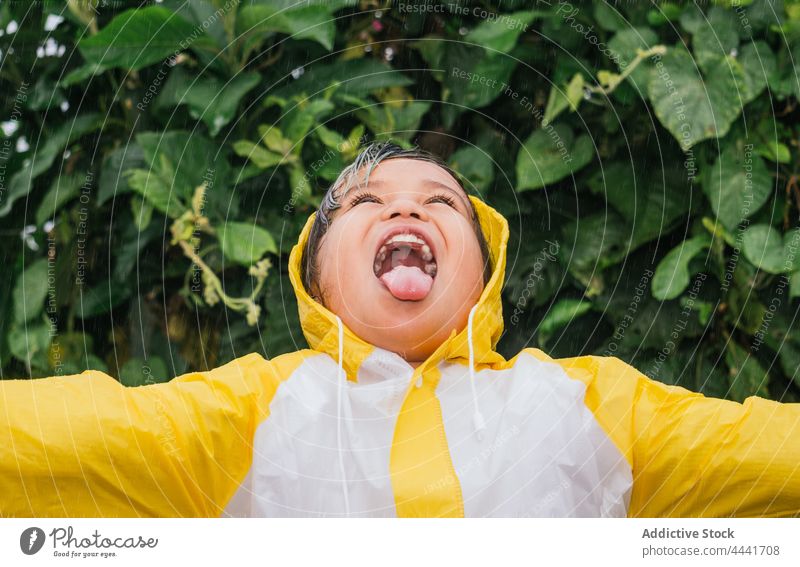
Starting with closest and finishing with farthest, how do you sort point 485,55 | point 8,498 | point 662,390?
1. point 8,498
2. point 662,390
3. point 485,55

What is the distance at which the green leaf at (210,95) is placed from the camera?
1780 millimetres

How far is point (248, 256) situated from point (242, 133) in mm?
232

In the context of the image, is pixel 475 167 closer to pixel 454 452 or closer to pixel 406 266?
pixel 406 266

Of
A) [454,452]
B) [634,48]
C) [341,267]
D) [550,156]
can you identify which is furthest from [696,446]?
[634,48]

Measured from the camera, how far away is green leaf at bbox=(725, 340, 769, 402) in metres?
1.78

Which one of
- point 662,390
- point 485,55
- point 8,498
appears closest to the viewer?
point 8,498

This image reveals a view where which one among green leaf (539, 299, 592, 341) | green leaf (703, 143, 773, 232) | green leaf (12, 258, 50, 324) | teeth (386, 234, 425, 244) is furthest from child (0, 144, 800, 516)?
green leaf (12, 258, 50, 324)

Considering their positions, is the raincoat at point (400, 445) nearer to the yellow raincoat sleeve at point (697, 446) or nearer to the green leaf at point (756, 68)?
the yellow raincoat sleeve at point (697, 446)

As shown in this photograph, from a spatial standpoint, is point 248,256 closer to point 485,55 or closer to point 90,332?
point 90,332

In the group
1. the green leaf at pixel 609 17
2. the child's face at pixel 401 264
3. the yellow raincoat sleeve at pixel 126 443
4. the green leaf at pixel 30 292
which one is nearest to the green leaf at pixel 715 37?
the green leaf at pixel 609 17

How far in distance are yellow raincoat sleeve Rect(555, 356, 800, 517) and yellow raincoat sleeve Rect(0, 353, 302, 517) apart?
19.0 inches

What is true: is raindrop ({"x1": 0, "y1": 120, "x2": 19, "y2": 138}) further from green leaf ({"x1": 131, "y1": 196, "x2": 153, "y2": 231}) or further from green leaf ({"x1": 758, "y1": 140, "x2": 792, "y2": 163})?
green leaf ({"x1": 758, "y1": 140, "x2": 792, "y2": 163})

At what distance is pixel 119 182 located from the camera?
72.0 inches
